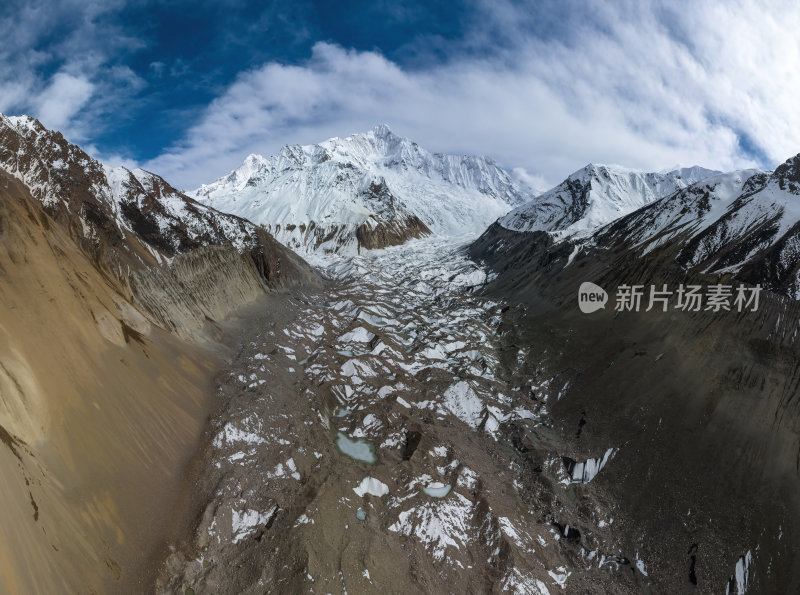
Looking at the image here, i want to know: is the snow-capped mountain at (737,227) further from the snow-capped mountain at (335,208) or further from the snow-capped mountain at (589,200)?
the snow-capped mountain at (335,208)

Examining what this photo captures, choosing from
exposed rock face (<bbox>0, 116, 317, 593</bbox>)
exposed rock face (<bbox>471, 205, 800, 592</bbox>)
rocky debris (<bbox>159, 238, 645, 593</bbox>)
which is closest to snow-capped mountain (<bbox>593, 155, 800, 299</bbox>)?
exposed rock face (<bbox>471, 205, 800, 592</bbox>)

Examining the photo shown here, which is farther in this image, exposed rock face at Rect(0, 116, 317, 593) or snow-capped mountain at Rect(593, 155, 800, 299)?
snow-capped mountain at Rect(593, 155, 800, 299)

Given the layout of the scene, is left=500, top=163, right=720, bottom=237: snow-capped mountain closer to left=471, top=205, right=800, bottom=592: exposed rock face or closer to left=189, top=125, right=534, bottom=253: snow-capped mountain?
left=471, top=205, right=800, bottom=592: exposed rock face

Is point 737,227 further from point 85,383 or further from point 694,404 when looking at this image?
point 85,383

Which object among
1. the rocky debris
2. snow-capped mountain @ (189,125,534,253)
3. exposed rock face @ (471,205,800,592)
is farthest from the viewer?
snow-capped mountain @ (189,125,534,253)

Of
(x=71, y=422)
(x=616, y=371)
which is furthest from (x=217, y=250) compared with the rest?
(x=616, y=371)

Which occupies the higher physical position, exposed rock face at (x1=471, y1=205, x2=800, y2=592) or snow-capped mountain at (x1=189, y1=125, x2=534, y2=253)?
snow-capped mountain at (x1=189, y1=125, x2=534, y2=253)

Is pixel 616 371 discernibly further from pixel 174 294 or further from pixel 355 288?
pixel 355 288

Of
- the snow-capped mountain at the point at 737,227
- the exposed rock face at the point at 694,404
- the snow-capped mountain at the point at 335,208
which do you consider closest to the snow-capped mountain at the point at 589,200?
the snow-capped mountain at the point at 737,227
